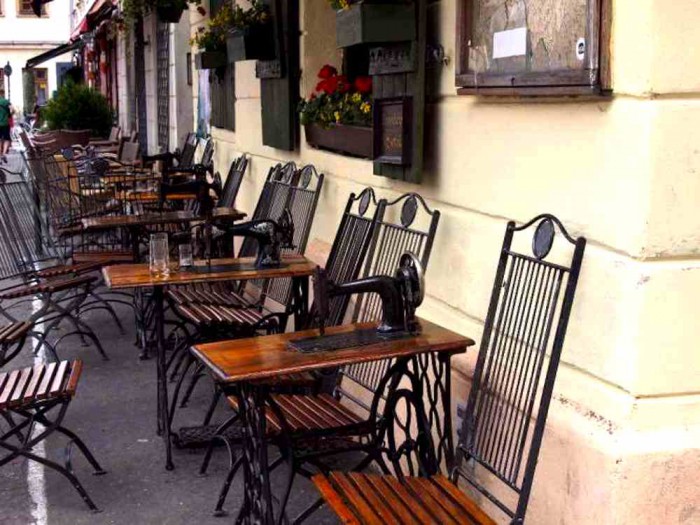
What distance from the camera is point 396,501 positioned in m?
2.87

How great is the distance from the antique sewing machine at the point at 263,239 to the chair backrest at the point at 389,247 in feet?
1.44

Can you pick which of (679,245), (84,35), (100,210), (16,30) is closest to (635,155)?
(679,245)

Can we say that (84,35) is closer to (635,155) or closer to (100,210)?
(100,210)

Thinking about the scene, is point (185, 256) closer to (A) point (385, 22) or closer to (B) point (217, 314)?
(B) point (217, 314)

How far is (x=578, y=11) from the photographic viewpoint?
Result: 2.83 meters

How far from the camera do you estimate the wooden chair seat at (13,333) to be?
451cm

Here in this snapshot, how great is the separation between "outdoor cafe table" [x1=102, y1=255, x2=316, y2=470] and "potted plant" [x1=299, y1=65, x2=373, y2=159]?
2.34 ft

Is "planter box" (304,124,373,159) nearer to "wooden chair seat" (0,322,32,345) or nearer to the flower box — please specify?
"wooden chair seat" (0,322,32,345)

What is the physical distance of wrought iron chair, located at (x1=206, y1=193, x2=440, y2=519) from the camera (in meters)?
3.52

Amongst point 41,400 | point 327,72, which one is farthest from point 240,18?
point 41,400

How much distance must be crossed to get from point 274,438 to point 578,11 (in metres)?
1.66

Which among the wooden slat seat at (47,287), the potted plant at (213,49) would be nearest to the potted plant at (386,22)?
the wooden slat seat at (47,287)

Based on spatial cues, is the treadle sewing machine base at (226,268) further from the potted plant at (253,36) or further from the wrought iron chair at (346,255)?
the potted plant at (253,36)

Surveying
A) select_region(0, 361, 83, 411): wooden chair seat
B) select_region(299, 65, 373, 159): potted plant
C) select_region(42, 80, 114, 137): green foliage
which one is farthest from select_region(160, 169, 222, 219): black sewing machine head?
select_region(42, 80, 114, 137): green foliage
